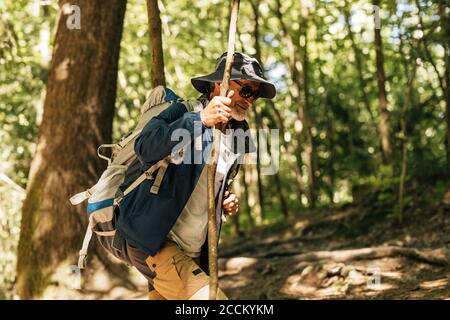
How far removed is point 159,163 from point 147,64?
1511cm

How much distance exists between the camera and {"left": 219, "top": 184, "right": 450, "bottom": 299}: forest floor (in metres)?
7.96

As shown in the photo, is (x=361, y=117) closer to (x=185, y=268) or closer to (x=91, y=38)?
(x=91, y=38)

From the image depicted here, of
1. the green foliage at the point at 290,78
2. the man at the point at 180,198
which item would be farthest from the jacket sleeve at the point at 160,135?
the green foliage at the point at 290,78

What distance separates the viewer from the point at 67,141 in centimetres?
888

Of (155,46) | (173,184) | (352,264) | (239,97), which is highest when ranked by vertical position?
(155,46)

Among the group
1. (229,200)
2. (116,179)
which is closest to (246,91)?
(229,200)

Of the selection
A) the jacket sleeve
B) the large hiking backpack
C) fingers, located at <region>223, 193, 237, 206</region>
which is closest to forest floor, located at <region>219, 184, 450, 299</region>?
fingers, located at <region>223, 193, 237, 206</region>

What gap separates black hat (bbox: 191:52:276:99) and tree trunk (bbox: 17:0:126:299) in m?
4.71

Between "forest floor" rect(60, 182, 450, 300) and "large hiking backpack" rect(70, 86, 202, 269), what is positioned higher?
"large hiking backpack" rect(70, 86, 202, 269)

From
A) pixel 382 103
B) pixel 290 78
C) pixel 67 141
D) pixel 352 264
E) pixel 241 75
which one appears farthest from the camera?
pixel 290 78

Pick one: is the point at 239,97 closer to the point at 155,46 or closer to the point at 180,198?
the point at 180,198

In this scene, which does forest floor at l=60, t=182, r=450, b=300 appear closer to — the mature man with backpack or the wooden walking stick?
the mature man with backpack

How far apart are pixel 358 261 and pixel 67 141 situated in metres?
4.03
